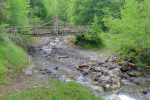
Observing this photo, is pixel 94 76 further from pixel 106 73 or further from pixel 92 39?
pixel 92 39

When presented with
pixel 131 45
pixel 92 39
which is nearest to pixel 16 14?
pixel 92 39

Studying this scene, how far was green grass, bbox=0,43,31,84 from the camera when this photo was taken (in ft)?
104

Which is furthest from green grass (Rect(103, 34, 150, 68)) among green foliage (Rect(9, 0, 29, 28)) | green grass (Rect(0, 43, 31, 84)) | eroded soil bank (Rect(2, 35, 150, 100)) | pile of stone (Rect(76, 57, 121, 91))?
green foliage (Rect(9, 0, 29, 28))

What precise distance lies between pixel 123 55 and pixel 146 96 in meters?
13.4

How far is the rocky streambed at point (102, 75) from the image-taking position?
3111cm

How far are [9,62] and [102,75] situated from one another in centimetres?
976

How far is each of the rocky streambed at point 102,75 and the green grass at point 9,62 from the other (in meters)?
2.17

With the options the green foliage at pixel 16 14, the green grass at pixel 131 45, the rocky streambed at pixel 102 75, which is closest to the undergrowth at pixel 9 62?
the rocky streambed at pixel 102 75

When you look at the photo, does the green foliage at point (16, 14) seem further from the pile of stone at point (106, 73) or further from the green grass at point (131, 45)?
the green grass at point (131, 45)

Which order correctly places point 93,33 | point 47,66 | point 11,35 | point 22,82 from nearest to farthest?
point 22,82, point 47,66, point 11,35, point 93,33

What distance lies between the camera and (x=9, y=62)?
1419 inches

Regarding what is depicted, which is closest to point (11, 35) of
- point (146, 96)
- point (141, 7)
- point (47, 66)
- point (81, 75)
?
point (47, 66)

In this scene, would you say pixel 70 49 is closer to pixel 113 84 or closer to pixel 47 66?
pixel 47 66

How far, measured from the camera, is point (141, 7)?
42.3 meters
